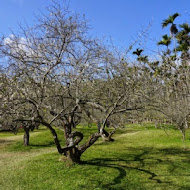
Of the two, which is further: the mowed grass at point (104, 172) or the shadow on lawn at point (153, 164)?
the shadow on lawn at point (153, 164)

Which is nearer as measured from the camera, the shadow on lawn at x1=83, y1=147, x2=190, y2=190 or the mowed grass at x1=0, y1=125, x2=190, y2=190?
the mowed grass at x1=0, y1=125, x2=190, y2=190

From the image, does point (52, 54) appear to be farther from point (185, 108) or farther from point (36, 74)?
point (185, 108)

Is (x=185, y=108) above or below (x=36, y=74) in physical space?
below

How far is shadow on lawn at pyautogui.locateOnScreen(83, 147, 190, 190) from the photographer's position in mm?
8242

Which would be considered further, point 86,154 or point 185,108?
point 86,154

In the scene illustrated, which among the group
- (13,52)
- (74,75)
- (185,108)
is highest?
(13,52)

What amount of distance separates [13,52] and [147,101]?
5.73 meters

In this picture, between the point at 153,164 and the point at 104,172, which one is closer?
the point at 104,172

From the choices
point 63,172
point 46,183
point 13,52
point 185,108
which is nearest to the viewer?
point 13,52

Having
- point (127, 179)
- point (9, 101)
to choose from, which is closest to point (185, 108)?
point (127, 179)

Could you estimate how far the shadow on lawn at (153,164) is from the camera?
8.24 m

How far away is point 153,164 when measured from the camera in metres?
10.5

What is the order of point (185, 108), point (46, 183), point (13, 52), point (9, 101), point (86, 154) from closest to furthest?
point (9, 101) → point (13, 52) → point (46, 183) → point (185, 108) → point (86, 154)

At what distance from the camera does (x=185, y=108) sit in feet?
34.4
